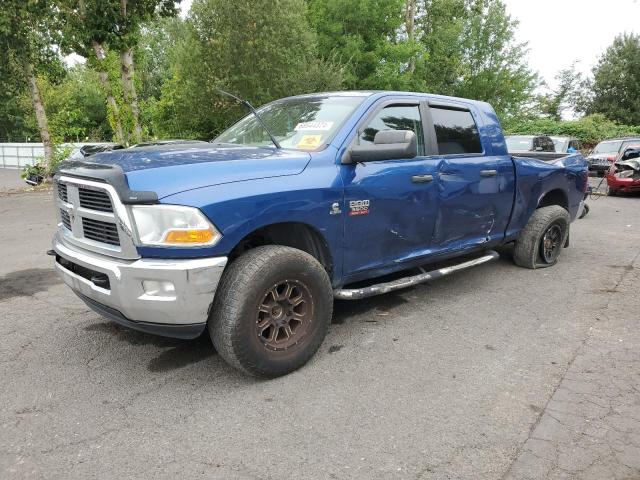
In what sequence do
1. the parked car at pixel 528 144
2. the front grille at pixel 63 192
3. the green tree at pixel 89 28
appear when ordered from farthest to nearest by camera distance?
the green tree at pixel 89 28 < the parked car at pixel 528 144 < the front grille at pixel 63 192

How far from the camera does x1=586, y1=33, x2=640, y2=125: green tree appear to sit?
4491 centimetres

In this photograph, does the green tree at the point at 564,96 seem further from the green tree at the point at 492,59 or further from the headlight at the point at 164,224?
the headlight at the point at 164,224

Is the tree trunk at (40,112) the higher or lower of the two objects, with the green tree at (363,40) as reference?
lower

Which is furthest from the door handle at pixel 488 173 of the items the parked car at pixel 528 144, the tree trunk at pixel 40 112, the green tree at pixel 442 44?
the green tree at pixel 442 44

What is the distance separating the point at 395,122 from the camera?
4160mm

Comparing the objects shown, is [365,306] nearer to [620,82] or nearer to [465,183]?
[465,183]

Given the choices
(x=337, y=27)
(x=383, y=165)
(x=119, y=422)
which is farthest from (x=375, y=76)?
(x=119, y=422)

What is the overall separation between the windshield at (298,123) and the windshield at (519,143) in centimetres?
995

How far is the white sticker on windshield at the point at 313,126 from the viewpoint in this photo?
3.84 metres

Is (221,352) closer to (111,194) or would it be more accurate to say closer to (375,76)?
(111,194)

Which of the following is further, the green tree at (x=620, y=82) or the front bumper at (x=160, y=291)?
the green tree at (x=620, y=82)

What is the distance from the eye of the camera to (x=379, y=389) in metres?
3.16

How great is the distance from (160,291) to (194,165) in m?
0.79

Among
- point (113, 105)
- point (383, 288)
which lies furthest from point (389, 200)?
point (113, 105)
